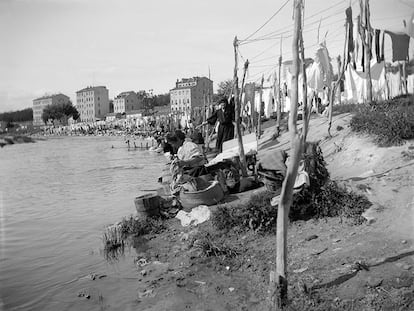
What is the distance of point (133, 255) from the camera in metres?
6.42

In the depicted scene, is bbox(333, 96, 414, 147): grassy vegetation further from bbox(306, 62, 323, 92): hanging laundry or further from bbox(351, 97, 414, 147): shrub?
bbox(306, 62, 323, 92): hanging laundry

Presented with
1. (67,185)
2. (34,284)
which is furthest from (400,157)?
(67,185)

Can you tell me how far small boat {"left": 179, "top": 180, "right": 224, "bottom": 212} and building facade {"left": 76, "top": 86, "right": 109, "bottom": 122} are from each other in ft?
405

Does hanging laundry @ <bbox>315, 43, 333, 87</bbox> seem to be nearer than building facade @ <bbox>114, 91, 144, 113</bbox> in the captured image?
Yes

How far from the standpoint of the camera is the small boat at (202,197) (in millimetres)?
7695

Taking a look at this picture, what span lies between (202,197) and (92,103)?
417 ft

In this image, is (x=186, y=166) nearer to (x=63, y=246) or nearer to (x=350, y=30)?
(x=63, y=246)

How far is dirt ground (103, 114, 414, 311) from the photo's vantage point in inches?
151

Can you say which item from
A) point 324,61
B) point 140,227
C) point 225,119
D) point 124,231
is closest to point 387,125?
point 140,227

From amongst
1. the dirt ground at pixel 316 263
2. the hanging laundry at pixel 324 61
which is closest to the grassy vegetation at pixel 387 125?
the dirt ground at pixel 316 263

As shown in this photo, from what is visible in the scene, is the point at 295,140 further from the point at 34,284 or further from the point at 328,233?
the point at 34,284

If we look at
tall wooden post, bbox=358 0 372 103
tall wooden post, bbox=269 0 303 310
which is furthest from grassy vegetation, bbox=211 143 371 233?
tall wooden post, bbox=358 0 372 103

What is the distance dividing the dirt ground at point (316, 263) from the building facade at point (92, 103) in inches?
4933

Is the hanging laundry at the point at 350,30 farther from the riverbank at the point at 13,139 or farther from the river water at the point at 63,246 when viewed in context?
the riverbank at the point at 13,139
